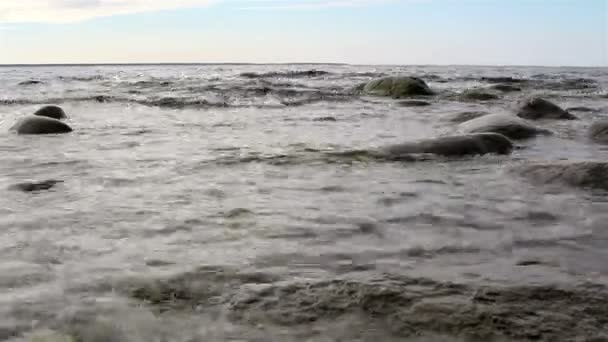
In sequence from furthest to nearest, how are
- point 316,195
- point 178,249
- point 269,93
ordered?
1. point 269,93
2. point 316,195
3. point 178,249

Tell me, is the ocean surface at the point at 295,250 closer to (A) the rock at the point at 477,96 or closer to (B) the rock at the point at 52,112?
(B) the rock at the point at 52,112

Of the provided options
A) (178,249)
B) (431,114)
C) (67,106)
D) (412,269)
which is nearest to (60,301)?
(178,249)

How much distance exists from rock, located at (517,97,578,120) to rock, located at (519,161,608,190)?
231 inches

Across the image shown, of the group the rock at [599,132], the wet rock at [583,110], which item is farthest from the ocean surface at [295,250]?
the wet rock at [583,110]

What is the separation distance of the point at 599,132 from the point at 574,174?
346cm

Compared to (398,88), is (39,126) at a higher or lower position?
lower

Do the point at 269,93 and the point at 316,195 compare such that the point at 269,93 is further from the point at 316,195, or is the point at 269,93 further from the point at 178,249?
the point at 178,249

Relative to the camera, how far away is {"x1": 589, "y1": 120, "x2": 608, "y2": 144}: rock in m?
7.14

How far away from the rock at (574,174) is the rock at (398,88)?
40.6 feet

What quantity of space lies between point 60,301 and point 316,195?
2150 millimetres

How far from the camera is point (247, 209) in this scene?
3.59 m

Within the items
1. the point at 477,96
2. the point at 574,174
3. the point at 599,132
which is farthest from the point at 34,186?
the point at 477,96

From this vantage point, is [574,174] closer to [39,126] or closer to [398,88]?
[39,126]

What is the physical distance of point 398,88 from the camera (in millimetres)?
17234
